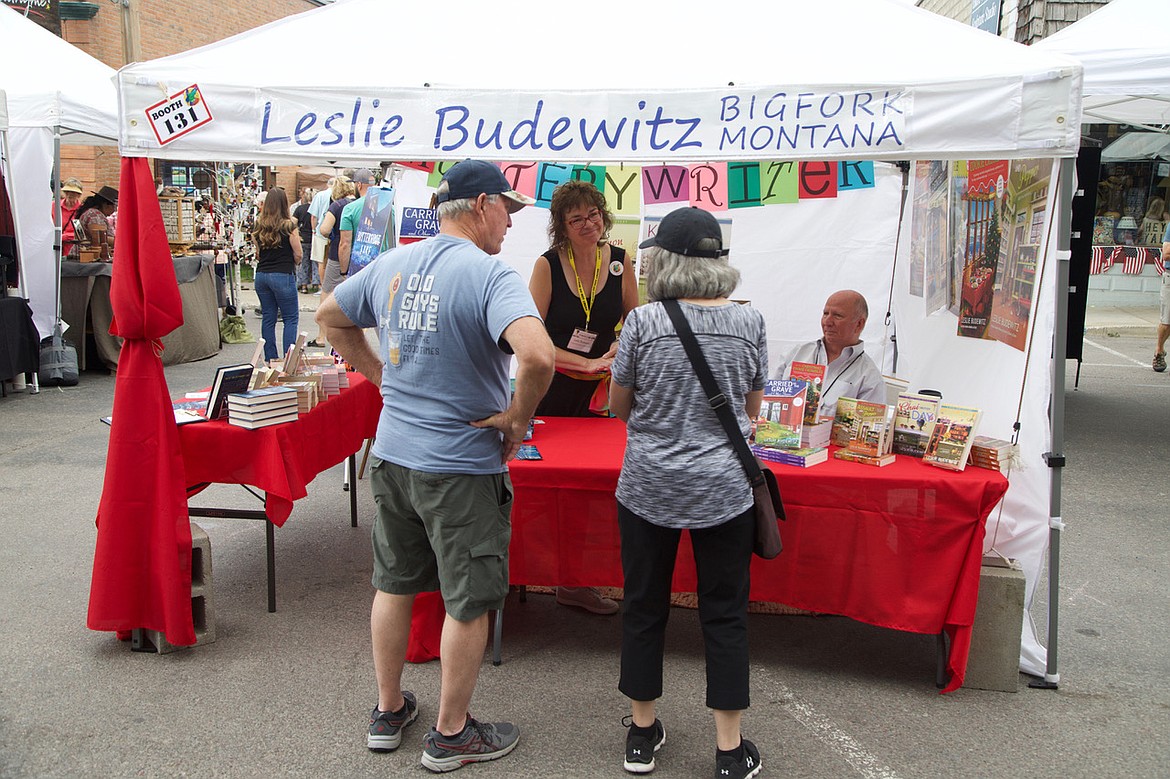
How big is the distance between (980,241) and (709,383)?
247 centimetres

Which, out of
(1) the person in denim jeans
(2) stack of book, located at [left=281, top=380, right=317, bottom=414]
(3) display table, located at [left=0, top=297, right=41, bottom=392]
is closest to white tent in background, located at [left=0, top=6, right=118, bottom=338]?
(3) display table, located at [left=0, top=297, right=41, bottom=392]

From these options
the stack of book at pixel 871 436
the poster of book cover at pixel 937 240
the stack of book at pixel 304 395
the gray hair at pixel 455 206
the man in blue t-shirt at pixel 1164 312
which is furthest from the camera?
the man in blue t-shirt at pixel 1164 312

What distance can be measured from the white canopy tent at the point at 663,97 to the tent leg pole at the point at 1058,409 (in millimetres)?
30

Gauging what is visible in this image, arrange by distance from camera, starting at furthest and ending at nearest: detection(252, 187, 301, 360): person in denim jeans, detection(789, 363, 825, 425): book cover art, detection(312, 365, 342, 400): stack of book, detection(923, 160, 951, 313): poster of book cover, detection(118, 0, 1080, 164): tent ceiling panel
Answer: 1. detection(252, 187, 301, 360): person in denim jeans
2. detection(923, 160, 951, 313): poster of book cover
3. detection(312, 365, 342, 400): stack of book
4. detection(789, 363, 825, 425): book cover art
5. detection(118, 0, 1080, 164): tent ceiling panel

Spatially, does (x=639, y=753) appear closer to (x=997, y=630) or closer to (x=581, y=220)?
(x=997, y=630)

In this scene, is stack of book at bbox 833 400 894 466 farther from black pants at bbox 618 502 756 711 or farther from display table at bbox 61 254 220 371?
display table at bbox 61 254 220 371

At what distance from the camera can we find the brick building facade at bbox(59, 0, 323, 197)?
48.5 feet

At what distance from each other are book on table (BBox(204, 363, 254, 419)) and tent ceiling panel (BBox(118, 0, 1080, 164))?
86cm

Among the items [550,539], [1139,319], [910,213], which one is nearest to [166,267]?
[550,539]

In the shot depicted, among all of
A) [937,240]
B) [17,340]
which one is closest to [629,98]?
[937,240]

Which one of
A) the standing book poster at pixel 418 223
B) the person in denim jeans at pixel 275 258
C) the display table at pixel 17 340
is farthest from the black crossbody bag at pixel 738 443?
the display table at pixel 17 340

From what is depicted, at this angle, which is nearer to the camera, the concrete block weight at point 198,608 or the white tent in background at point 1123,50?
the concrete block weight at point 198,608

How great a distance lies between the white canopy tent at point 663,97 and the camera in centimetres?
315

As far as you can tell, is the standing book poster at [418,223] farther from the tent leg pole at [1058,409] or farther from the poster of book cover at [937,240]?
the tent leg pole at [1058,409]
